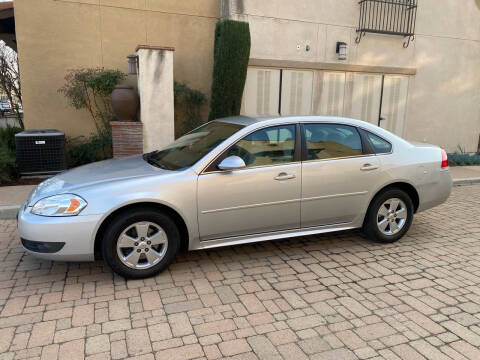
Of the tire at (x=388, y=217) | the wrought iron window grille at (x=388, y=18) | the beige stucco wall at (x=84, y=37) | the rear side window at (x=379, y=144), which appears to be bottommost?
Answer: the tire at (x=388, y=217)

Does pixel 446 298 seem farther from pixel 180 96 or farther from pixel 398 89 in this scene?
pixel 398 89

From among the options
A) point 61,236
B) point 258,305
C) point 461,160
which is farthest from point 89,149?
point 461,160

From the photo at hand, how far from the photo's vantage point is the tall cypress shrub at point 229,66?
838 centimetres

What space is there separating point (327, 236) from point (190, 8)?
635 cm

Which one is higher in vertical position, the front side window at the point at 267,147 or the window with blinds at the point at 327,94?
the window with blinds at the point at 327,94

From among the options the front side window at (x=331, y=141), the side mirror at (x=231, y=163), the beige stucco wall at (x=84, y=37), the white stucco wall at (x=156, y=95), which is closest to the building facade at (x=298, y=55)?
the beige stucco wall at (x=84, y=37)

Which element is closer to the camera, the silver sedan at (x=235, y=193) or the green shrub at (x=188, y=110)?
the silver sedan at (x=235, y=193)

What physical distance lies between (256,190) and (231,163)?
406 mm

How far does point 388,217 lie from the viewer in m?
4.89

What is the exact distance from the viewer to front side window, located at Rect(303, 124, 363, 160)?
14.8 feet

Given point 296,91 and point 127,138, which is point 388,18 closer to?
point 296,91

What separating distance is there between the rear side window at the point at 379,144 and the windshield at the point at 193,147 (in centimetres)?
165

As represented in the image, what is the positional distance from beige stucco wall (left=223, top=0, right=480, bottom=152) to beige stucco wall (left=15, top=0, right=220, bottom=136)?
1100 mm

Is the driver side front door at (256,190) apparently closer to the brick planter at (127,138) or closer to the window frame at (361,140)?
the window frame at (361,140)
